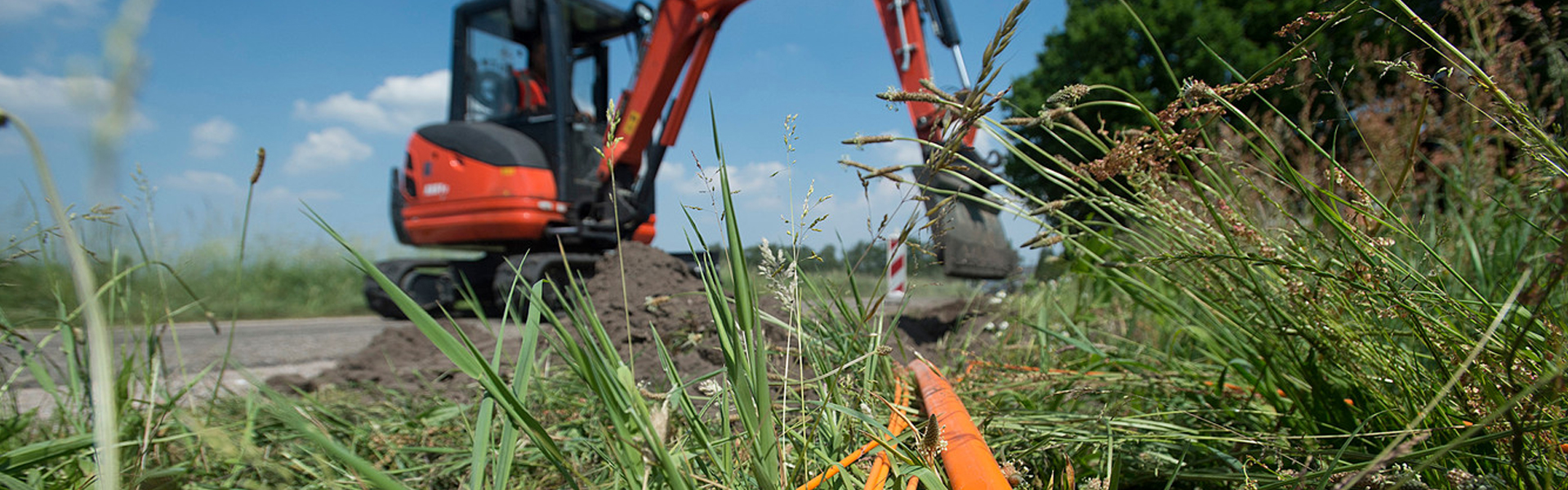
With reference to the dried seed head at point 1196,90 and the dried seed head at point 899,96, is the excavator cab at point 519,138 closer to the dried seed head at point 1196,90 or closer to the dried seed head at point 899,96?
the dried seed head at point 899,96

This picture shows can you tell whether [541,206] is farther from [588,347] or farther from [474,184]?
[588,347]

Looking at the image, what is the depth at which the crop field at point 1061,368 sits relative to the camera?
27.9 inches

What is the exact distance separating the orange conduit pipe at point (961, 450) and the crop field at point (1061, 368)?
0.04 ft

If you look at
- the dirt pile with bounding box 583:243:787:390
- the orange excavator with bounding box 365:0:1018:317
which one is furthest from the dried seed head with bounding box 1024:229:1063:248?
the orange excavator with bounding box 365:0:1018:317

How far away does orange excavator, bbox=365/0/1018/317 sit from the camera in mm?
5902

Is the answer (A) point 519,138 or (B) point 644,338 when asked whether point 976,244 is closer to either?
(B) point 644,338

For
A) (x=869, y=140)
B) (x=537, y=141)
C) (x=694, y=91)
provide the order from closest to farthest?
(x=869, y=140) → (x=694, y=91) → (x=537, y=141)

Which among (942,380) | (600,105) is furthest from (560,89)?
(942,380)

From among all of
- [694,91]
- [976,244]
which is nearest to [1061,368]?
[976,244]

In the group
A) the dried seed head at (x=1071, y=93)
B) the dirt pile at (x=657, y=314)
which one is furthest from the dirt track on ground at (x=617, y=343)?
the dried seed head at (x=1071, y=93)

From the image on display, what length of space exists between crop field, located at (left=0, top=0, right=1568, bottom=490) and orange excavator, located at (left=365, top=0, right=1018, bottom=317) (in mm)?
3852

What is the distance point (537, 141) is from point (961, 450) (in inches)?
238

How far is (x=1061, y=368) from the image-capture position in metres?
1.88

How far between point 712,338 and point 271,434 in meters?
1.00
